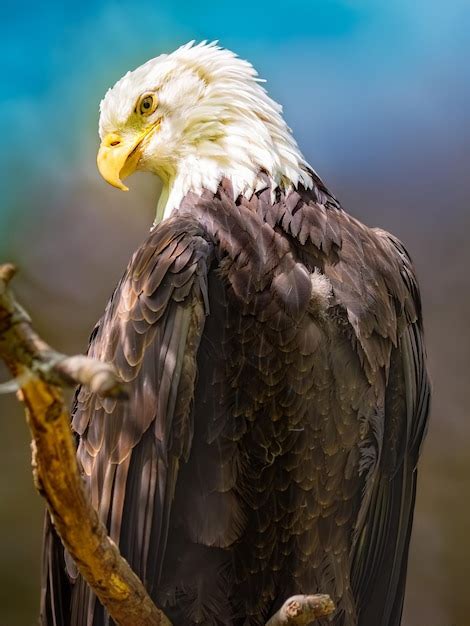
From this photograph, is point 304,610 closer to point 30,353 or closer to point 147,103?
point 30,353

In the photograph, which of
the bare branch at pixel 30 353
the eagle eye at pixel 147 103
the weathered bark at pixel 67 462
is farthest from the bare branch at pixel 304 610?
the eagle eye at pixel 147 103

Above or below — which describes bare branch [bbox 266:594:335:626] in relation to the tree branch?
below

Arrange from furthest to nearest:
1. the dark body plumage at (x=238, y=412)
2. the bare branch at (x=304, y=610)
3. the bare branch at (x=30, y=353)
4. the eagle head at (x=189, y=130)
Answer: the eagle head at (x=189, y=130), the dark body plumage at (x=238, y=412), the bare branch at (x=304, y=610), the bare branch at (x=30, y=353)

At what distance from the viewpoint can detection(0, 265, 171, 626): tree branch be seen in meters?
1.10

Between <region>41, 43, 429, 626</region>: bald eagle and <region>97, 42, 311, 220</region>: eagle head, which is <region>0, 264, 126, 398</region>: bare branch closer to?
<region>41, 43, 429, 626</region>: bald eagle

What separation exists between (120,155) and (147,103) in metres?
0.15

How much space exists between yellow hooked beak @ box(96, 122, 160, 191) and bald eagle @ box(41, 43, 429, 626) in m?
0.14

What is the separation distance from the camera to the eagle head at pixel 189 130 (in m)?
2.26

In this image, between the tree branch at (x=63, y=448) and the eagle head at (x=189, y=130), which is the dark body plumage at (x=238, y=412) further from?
the tree branch at (x=63, y=448)

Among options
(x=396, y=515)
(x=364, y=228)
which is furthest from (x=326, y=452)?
(x=364, y=228)

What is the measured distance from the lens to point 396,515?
2285mm

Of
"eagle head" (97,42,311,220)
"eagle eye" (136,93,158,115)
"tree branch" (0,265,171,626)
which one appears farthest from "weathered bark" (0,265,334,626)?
"eagle eye" (136,93,158,115)

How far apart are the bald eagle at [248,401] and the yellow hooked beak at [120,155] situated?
5.4 inches

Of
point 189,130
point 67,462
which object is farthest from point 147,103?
point 67,462
